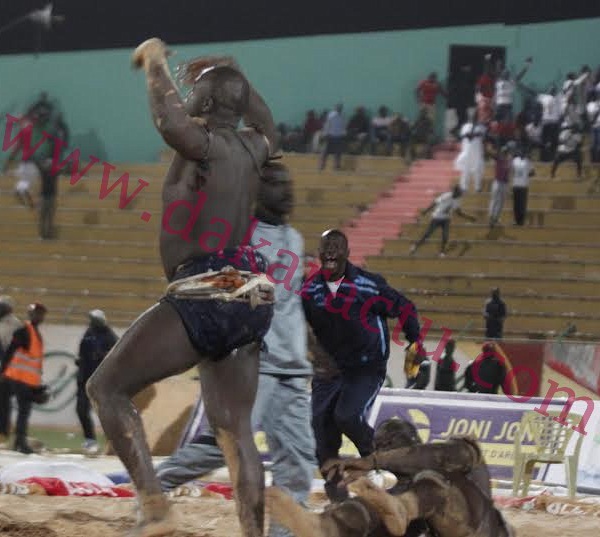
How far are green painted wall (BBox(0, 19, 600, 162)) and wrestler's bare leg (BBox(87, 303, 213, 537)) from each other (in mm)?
22942

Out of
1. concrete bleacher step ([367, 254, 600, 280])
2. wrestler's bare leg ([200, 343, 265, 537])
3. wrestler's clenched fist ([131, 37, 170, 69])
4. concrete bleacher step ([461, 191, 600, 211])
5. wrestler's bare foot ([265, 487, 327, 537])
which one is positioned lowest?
concrete bleacher step ([367, 254, 600, 280])

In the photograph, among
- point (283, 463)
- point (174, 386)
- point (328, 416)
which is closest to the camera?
point (283, 463)

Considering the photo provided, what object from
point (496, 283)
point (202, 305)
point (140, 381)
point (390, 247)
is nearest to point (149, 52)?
point (202, 305)

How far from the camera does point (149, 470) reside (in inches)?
230

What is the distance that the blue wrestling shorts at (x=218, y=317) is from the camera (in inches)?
229

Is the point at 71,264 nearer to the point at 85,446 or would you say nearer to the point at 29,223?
the point at 29,223

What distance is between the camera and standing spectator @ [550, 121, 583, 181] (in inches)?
969

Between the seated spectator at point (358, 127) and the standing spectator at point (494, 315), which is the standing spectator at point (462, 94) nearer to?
the seated spectator at point (358, 127)

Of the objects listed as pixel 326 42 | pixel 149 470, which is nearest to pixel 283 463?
pixel 149 470

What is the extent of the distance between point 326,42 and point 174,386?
17002 mm

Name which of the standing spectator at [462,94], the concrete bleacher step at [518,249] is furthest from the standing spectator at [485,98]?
the concrete bleacher step at [518,249]

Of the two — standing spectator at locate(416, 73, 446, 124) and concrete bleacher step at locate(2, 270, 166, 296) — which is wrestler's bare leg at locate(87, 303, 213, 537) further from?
standing spectator at locate(416, 73, 446, 124)

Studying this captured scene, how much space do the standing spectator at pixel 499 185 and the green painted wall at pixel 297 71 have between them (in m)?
4.68

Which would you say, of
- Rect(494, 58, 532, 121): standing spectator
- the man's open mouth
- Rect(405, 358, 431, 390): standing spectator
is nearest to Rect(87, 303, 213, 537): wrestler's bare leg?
the man's open mouth
